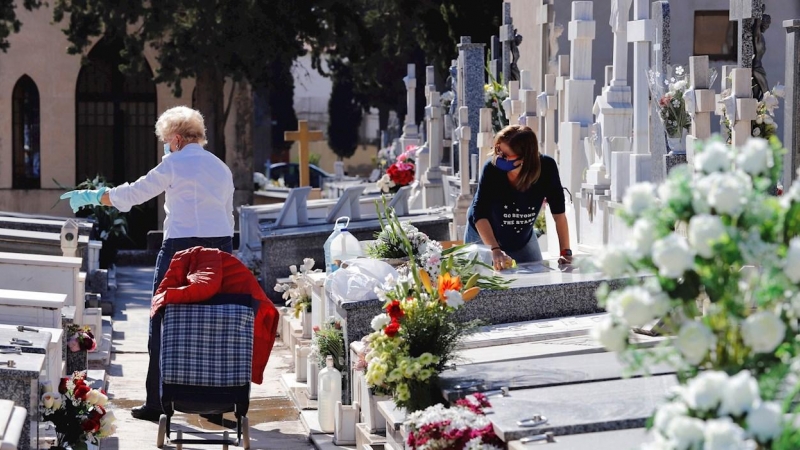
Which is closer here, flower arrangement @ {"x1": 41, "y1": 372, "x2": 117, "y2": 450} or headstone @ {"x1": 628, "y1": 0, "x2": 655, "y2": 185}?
flower arrangement @ {"x1": 41, "y1": 372, "x2": 117, "y2": 450}

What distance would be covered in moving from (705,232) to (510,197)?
422cm

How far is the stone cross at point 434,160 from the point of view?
15.8 meters

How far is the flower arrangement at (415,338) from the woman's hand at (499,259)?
2.98 feet

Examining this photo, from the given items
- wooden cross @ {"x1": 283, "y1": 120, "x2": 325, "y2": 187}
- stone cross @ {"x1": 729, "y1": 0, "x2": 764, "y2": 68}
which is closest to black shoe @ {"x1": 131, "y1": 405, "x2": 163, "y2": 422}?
stone cross @ {"x1": 729, "y1": 0, "x2": 764, "y2": 68}

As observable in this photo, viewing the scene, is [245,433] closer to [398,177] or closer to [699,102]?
[699,102]


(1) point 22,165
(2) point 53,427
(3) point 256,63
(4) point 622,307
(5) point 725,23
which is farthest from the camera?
(1) point 22,165

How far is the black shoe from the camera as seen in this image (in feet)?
24.6

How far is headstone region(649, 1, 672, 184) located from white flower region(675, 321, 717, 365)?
16.0ft

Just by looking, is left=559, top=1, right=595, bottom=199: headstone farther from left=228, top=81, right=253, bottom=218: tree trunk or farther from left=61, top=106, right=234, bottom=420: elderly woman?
left=228, top=81, right=253, bottom=218: tree trunk

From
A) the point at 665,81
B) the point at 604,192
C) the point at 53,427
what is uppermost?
the point at 665,81

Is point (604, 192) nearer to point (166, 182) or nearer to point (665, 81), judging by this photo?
point (665, 81)

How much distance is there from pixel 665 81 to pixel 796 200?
572cm

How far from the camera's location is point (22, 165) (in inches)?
938

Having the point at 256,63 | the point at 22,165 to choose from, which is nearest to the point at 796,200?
the point at 256,63
